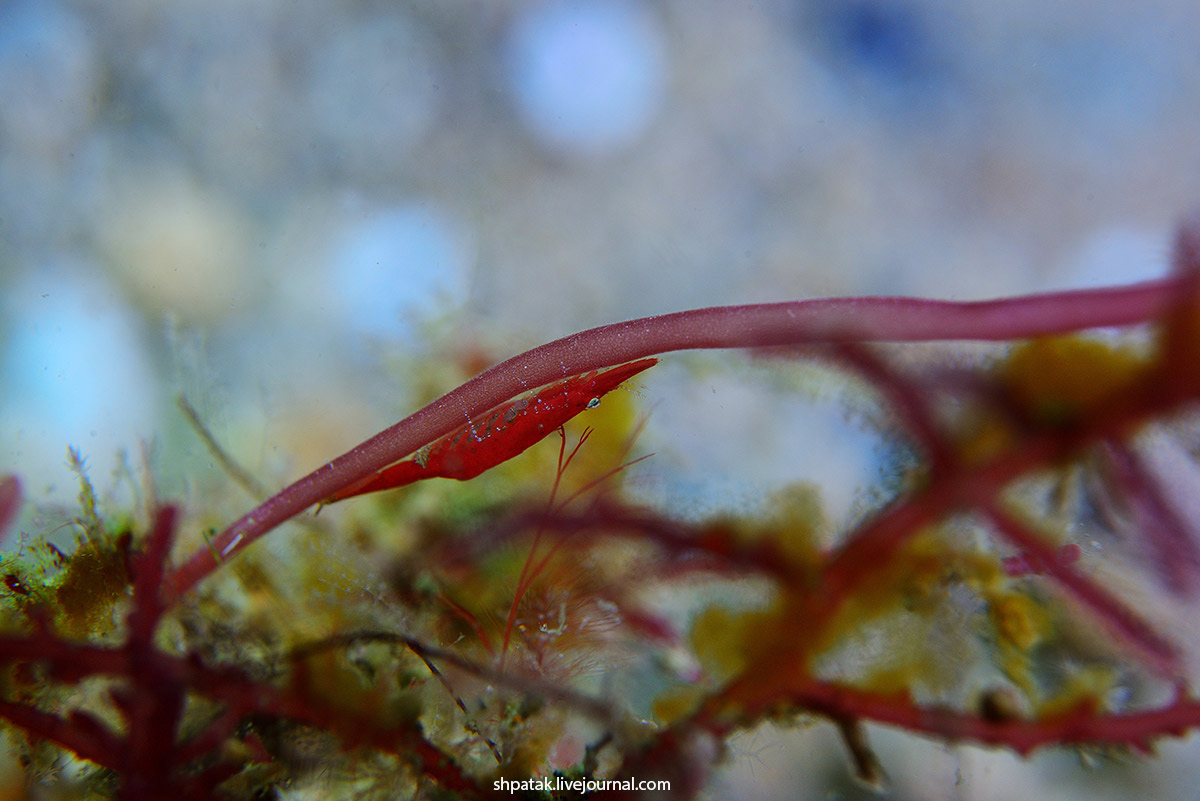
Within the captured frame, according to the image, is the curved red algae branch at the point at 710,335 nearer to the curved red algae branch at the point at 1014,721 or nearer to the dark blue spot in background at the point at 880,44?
the curved red algae branch at the point at 1014,721

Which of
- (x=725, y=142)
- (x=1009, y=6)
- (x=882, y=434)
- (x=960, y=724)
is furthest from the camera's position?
(x=725, y=142)

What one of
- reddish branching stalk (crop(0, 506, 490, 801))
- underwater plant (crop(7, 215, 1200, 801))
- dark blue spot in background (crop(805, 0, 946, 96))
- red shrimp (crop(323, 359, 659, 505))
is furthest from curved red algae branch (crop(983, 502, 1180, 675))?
dark blue spot in background (crop(805, 0, 946, 96))

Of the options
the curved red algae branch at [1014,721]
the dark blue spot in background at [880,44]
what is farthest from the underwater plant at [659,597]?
the dark blue spot in background at [880,44]

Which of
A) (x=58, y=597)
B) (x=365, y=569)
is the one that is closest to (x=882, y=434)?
(x=365, y=569)

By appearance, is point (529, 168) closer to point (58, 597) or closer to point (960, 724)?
point (58, 597)

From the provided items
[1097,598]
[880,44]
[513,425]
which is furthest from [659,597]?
[880,44]

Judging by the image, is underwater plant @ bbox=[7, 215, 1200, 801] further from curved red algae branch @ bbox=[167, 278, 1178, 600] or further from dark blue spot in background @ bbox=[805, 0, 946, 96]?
dark blue spot in background @ bbox=[805, 0, 946, 96]
